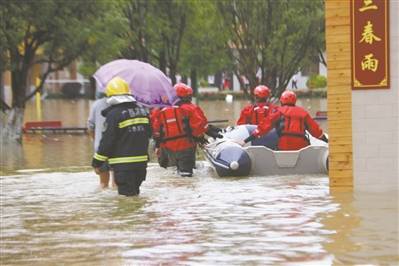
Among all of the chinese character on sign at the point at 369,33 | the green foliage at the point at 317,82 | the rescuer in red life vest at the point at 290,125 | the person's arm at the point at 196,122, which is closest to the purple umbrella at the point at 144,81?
the person's arm at the point at 196,122

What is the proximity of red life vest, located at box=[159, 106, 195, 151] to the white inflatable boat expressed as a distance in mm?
589

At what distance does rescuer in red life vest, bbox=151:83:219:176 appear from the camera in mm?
14000

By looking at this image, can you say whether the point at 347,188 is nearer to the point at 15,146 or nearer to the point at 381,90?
the point at 381,90

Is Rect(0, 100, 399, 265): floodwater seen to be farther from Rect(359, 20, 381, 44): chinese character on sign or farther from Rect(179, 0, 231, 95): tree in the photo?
Rect(179, 0, 231, 95): tree

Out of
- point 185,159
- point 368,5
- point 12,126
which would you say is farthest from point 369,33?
point 12,126

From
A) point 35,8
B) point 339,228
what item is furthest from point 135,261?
point 35,8

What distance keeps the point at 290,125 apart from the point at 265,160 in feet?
2.38

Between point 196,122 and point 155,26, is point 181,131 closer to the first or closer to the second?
point 196,122

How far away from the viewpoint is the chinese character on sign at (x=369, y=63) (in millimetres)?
10383

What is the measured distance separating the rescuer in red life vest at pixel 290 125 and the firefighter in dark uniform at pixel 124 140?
345 centimetres

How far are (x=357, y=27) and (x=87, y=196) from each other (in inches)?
177

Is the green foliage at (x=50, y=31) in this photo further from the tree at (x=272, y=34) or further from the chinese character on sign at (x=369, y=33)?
the chinese character on sign at (x=369, y=33)

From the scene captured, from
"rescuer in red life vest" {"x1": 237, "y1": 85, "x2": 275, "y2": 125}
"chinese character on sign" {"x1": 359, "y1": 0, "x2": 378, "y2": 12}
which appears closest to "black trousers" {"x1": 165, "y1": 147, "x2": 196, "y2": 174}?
"rescuer in red life vest" {"x1": 237, "y1": 85, "x2": 275, "y2": 125}

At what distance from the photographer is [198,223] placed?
9.12 metres
